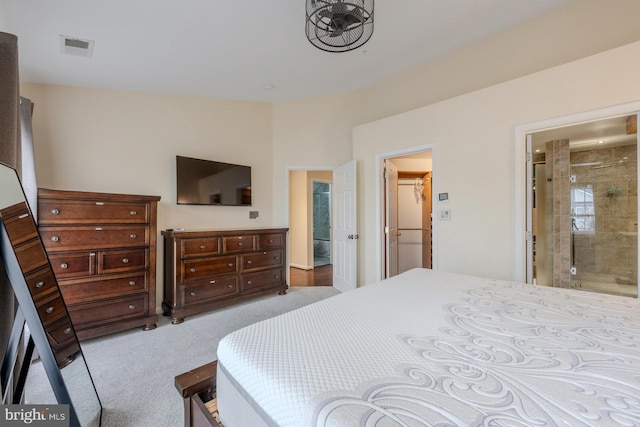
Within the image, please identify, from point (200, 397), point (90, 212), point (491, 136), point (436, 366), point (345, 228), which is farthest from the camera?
point (345, 228)

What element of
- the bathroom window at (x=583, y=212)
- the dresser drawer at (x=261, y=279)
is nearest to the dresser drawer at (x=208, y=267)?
the dresser drawer at (x=261, y=279)

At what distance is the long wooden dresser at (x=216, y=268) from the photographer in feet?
10.1

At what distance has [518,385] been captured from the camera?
765mm

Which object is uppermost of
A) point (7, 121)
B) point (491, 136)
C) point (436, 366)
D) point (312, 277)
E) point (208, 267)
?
point (491, 136)

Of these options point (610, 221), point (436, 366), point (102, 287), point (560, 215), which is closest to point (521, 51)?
point (560, 215)

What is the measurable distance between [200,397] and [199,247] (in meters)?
2.30

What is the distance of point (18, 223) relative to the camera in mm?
1270

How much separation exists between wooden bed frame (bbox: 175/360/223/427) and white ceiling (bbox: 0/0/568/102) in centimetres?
257

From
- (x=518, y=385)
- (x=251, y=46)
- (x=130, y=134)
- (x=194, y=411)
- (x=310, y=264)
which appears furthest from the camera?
(x=310, y=264)

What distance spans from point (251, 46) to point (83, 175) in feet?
7.53

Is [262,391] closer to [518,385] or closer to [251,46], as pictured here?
[518,385]

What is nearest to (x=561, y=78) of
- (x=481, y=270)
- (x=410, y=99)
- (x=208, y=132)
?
(x=410, y=99)

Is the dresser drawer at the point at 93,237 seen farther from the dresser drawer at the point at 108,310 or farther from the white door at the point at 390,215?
the white door at the point at 390,215

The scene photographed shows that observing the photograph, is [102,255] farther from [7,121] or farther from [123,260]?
[7,121]
